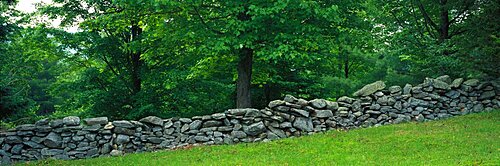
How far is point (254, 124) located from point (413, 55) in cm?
738

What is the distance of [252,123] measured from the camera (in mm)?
12586

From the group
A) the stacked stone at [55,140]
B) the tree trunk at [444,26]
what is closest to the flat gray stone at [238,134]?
the stacked stone at [55,140]

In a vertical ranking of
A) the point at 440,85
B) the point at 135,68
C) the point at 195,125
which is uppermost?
the point at 135,68

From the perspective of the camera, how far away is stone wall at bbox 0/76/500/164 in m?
11.8

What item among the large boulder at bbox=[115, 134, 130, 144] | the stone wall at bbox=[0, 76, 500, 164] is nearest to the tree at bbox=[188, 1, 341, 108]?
the stone wall at bbox=[0, 76, 500, 164]

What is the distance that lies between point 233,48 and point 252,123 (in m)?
2.16

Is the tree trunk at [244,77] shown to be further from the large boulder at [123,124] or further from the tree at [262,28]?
the large boulder at [123,124]

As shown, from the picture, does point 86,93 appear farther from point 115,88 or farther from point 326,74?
point 326,74

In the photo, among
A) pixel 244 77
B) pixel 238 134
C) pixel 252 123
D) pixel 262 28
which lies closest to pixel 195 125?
pixel 238 134

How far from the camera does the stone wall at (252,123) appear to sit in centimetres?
1176

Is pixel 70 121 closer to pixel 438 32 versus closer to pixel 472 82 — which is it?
pixel 472 82

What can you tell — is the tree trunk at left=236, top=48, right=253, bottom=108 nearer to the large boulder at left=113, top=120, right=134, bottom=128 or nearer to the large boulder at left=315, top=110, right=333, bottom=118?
the large boulder at left=315, top=110, right=333, bottom=118

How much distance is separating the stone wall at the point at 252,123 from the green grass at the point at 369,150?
687mm

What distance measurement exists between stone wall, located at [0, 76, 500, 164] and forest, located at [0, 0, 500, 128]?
97cm
